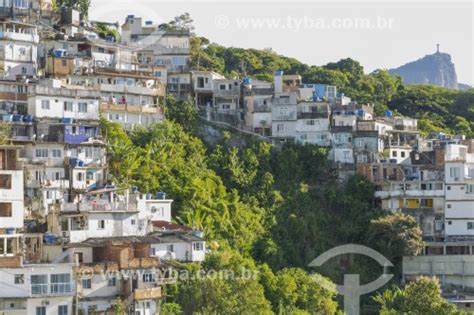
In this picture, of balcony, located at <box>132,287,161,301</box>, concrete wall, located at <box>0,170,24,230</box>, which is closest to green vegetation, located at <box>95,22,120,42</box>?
concrete wall, located at <box>0,170,24,230</box>

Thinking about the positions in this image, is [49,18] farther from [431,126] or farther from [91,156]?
[431,126]

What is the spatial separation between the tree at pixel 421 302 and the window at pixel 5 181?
15.6m

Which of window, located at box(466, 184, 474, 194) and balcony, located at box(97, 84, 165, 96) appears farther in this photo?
window, located at box(466, 184, 474, 194)

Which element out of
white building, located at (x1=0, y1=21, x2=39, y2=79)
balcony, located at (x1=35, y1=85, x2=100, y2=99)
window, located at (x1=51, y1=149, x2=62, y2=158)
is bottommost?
window, located at (x1=51, y1=149, x2=62, y2=158)

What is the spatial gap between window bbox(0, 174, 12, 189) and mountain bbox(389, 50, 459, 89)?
3805 inches

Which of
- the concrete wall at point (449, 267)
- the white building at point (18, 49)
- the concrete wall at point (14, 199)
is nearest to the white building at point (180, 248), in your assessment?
the concrete wall at point (14, 199)

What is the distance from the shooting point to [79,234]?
160 ft

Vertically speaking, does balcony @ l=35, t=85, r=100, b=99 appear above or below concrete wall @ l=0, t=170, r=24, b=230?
above

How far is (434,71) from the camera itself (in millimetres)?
145000

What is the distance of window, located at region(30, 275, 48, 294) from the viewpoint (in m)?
43.7

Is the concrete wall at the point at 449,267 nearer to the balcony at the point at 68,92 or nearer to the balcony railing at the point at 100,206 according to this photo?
the balcony railing at the point at 100,206

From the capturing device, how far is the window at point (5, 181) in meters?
46.8

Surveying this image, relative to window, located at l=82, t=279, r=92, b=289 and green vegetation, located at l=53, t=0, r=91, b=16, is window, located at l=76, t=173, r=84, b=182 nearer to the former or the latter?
window, located at l=82, t=279, r=92, b=289

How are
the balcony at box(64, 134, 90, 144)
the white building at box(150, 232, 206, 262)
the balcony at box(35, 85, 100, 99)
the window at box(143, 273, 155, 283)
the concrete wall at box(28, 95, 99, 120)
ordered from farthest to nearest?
1. the balcony at box(35, 85, 100, 99)
2. the concrete wall at box(28, 95, 99, 120)
3. the balcony at box(64, 134, 90, 144)
4. the white building at box(150, 232, 206, 262)
5. the window at box(143, 273, 155, 283)
